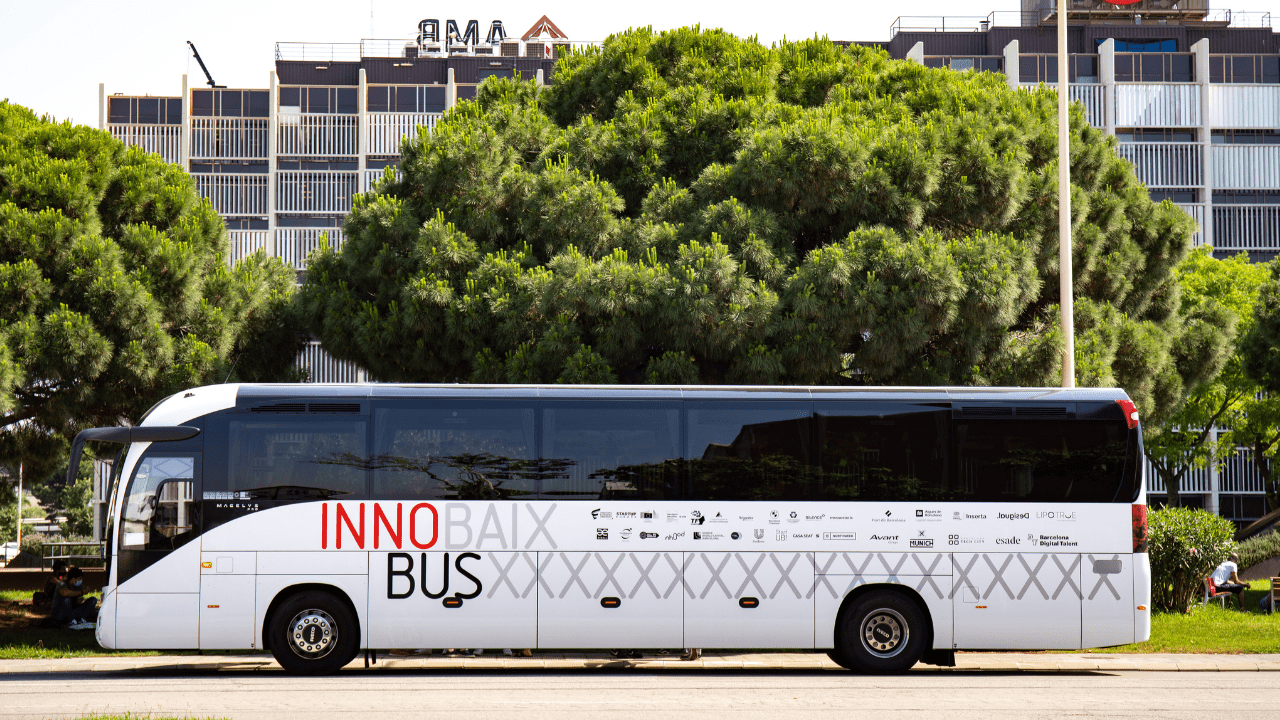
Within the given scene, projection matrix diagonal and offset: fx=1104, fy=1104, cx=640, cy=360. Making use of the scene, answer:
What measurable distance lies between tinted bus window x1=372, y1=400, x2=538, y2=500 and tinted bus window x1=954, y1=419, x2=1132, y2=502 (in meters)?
4.83

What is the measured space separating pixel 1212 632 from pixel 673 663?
8192 mm

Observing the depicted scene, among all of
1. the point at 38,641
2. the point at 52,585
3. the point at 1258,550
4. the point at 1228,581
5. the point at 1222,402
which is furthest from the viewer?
the point at 1222,402

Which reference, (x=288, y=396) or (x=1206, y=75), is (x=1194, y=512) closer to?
(x=288, y=396)

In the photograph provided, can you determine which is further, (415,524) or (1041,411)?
(1041,411)

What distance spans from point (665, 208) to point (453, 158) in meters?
3.53

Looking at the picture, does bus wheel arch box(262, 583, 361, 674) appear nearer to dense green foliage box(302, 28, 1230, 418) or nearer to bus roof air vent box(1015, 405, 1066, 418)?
dense green foliage box(302, 28, 1230, 418)

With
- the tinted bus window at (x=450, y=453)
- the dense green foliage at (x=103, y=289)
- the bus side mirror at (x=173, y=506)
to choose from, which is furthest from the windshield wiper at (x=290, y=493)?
the dense green foliage at (x=103, y=289)

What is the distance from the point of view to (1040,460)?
12.2 meters

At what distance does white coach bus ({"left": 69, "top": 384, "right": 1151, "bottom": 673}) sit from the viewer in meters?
11.8

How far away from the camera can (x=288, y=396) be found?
1201 centimetres

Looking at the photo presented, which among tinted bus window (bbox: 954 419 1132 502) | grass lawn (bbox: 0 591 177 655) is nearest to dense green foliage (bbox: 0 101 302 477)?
grass lawn (bbox: 0 591 177 655)

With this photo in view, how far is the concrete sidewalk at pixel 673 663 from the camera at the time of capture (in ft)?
43.1

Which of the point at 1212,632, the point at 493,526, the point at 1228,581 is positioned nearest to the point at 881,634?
the point at 493,526

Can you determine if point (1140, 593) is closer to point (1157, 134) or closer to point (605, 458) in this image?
point (605, 458)
